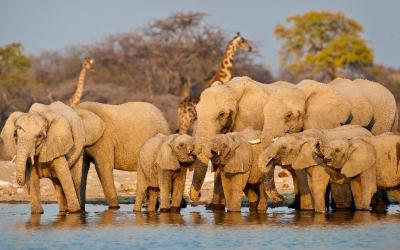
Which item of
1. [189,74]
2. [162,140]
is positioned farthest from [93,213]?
[189,74]

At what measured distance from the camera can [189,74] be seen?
51.8 meters

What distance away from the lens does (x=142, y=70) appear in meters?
53.0

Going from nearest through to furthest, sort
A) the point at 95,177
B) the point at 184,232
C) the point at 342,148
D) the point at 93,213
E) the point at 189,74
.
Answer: the point at 184,232
the point at 342,148
the point at 93,213
the point at 95,177
the point at 189,74

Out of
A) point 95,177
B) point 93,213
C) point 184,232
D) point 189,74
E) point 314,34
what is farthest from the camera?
point 314,34

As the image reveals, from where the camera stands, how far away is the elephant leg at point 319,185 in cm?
2138

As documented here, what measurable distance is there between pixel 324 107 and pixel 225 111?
5.18ft

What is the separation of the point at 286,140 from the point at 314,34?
4052 centimetres

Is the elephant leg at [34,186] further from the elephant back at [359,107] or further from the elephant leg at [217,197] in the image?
the elephant back at [359,107]

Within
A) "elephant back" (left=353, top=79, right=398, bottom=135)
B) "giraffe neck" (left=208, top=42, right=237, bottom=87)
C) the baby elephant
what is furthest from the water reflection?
"giraffe neck" (left=208, top=42, right=237, bottom=87)

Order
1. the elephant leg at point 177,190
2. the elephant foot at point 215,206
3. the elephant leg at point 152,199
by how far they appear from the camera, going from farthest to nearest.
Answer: the elephant foot at point 215,206, the elephant leg at point 152,199, the elephant leg at point 177,190

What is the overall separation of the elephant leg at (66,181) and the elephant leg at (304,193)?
3.38m

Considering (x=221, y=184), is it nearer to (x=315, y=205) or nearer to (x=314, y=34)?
(x=315, y=205)

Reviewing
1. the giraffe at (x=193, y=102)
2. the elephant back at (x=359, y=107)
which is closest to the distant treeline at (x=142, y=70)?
the giraffe at (x=193, y=102)

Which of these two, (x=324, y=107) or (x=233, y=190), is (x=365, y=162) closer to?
(x=233, y=190)
